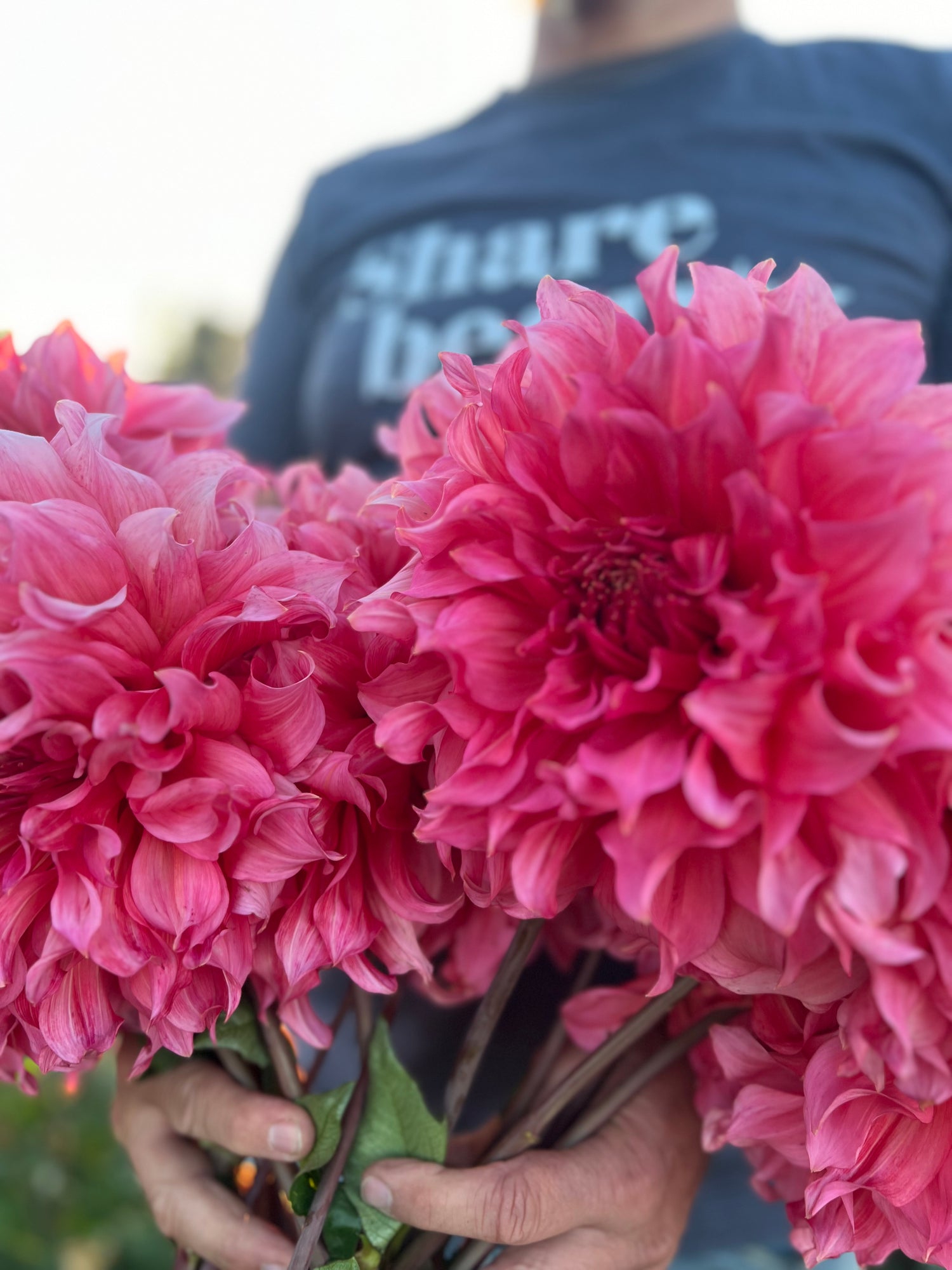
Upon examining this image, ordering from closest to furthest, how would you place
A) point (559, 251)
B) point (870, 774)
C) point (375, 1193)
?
point (870, 774)
point (375, 1193)
point (559, 251)

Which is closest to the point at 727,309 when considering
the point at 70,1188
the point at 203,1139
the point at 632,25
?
the point at 203,1139

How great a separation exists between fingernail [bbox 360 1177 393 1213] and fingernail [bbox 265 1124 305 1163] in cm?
3

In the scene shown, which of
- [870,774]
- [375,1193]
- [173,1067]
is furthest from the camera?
[173,1067]

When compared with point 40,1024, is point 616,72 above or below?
above

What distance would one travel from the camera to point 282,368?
1.22 m

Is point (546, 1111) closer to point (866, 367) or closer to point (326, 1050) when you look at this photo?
point (326, 1050)

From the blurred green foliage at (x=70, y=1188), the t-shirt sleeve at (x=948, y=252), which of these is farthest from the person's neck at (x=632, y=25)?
the blurred green foliage at (x=70, y=1188)

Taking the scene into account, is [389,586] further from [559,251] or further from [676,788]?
[559,251]

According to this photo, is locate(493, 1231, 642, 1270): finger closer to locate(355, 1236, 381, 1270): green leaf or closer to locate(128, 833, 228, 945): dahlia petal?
locate(355, 1236, 381, 1270): green leaf

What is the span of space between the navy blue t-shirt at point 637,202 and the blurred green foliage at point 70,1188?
3.98ft

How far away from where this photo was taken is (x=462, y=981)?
1.81ft

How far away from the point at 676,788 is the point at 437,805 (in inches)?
3.2

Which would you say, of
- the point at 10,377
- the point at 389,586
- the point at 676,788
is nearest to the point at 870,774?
the point at 676,788

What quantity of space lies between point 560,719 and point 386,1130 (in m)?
0.27
